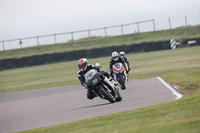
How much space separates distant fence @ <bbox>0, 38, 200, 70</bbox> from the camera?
1601 inches

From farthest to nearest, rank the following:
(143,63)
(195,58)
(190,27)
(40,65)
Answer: (190,27) → (40,65) → (143,63) → (195,58)

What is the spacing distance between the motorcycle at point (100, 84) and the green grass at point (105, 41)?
33865 millimetres

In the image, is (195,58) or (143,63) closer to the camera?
Answer: (195,58)

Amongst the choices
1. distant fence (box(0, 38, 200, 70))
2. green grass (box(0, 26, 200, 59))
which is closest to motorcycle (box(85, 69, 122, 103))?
distant fence (box(0, 38, 200, 70))

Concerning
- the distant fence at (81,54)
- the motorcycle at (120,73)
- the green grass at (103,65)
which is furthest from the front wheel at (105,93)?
the distant fence at (81,54)

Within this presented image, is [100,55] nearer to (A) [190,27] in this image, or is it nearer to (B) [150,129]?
(A) [190,27]

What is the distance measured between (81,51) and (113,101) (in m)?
29.9

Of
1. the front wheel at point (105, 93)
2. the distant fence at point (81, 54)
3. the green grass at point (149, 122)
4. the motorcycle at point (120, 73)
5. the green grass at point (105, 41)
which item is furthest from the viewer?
the green grass at point (105, 41)

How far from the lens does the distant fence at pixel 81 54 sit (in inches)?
1601

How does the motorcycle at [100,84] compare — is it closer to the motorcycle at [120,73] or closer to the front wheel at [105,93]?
the front wheel at [105,93]

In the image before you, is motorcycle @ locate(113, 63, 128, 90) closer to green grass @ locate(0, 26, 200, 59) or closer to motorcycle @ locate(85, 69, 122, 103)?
motorcycle @ locate(85, 69, 122, 103)

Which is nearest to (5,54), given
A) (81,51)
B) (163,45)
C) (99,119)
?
(81,51)

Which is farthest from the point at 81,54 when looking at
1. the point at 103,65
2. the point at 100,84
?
the point at 100,84

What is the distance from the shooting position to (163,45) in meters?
40.6
